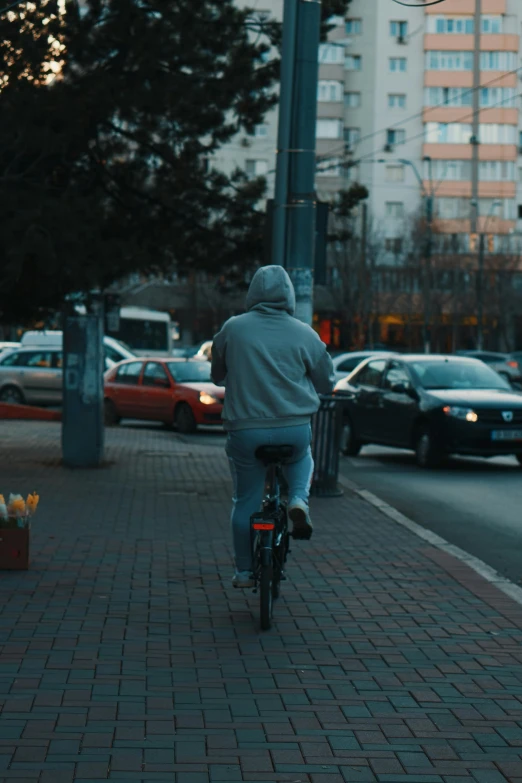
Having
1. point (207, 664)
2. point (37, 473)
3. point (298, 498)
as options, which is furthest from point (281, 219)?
point (207, 664)

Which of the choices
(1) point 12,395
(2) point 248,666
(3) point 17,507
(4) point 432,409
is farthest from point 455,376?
(1) point 12,395

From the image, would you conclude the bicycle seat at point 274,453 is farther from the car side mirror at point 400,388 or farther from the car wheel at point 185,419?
the car wheel at point 185,419

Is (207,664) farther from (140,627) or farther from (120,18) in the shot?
(120,18)

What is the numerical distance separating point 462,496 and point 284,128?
4.23 metres

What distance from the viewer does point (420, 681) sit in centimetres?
582

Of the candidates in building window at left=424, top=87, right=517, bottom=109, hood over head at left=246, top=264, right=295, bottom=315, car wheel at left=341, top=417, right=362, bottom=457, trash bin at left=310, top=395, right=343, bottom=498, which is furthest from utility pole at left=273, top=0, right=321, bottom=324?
building window at left=424, top=87, right=517, bottom=109

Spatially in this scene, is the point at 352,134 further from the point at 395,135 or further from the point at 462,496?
the point at 462,496

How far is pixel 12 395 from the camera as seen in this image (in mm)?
30953

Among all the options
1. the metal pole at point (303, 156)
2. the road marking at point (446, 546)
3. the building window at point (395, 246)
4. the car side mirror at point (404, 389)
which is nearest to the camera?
the road marking at point (446, 546)

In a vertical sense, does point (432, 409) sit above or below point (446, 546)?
above

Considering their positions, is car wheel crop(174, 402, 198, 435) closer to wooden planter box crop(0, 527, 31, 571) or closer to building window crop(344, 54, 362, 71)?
wooden planter box crop(0, 527, 31, 571)

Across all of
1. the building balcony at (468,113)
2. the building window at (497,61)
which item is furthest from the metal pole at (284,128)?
the building window at (497,61)

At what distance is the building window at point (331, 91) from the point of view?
76.7 meters

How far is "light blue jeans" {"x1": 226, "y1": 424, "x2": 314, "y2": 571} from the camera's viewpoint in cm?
699
